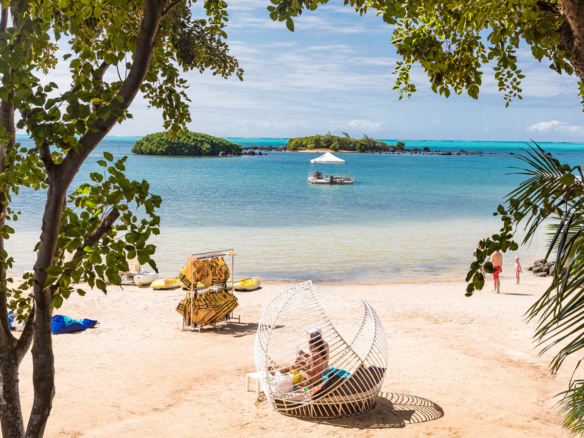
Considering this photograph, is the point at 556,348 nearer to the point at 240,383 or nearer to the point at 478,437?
the point at 478,437

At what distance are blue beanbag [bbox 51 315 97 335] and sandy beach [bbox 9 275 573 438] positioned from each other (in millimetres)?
250

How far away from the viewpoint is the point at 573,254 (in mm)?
2479

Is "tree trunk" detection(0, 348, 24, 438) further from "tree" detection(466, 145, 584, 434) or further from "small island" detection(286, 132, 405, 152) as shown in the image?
"small island" detection(286, 132, 405, 152)

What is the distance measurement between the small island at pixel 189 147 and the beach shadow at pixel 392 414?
4946 inches

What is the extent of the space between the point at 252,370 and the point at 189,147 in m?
127

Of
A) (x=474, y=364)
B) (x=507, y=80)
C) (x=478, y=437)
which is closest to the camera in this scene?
(x=507, y=80)

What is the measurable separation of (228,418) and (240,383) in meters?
1.21

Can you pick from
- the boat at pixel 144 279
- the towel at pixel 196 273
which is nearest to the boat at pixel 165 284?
the boat at pixel 144 279

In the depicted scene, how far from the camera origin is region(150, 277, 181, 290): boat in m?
14.7

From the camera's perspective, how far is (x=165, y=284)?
48.5ft

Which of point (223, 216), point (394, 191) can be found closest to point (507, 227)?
point (223, 216)

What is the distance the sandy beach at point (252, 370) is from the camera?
Result: 20.5ft

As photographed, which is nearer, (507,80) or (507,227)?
(507,227)

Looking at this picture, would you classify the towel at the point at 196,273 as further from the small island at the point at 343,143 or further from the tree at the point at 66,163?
the small island at the point at 343,143
